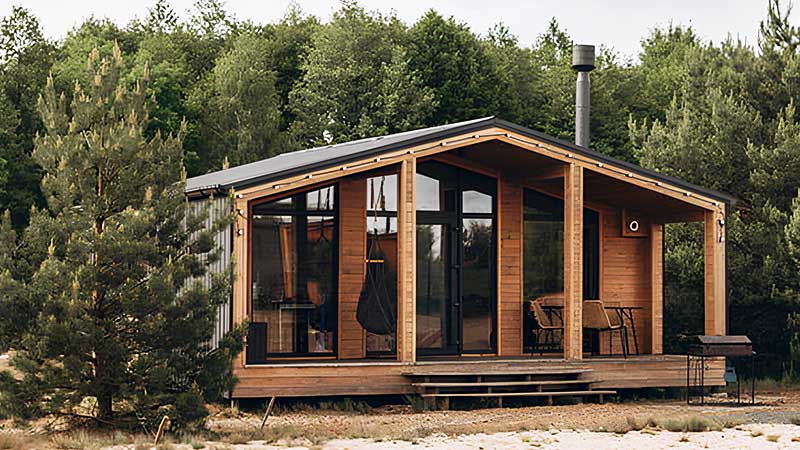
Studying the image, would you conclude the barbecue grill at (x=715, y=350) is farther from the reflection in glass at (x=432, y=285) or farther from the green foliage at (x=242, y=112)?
the green foliage at (x=242, y=112)

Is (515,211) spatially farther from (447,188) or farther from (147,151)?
(147,151)

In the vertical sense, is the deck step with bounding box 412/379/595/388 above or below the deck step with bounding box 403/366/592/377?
below

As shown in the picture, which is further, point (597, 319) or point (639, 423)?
point (597, 319)

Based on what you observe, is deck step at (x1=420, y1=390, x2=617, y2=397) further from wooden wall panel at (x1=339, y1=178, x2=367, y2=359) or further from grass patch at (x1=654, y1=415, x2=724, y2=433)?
grass patch at (x1=654, y1=415, x2=724, y2=433)

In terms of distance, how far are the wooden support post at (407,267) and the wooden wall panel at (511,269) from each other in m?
2.19

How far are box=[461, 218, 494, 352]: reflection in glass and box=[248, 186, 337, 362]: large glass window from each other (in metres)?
1.79

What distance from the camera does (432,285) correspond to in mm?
14570

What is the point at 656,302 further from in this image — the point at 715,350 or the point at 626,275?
the point at 715,350

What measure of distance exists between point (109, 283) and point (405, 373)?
3.89 m

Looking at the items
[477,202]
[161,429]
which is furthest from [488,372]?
[161,429]

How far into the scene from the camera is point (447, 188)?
14789 mm

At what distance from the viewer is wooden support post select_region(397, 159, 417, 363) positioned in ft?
42.9

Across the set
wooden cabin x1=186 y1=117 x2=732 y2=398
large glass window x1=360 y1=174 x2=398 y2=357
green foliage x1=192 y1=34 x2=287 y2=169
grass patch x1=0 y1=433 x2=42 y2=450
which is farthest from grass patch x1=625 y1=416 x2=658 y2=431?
green foliage x1=192 y1=34 x2=287 y2=169

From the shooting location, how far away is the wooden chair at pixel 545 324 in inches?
583
